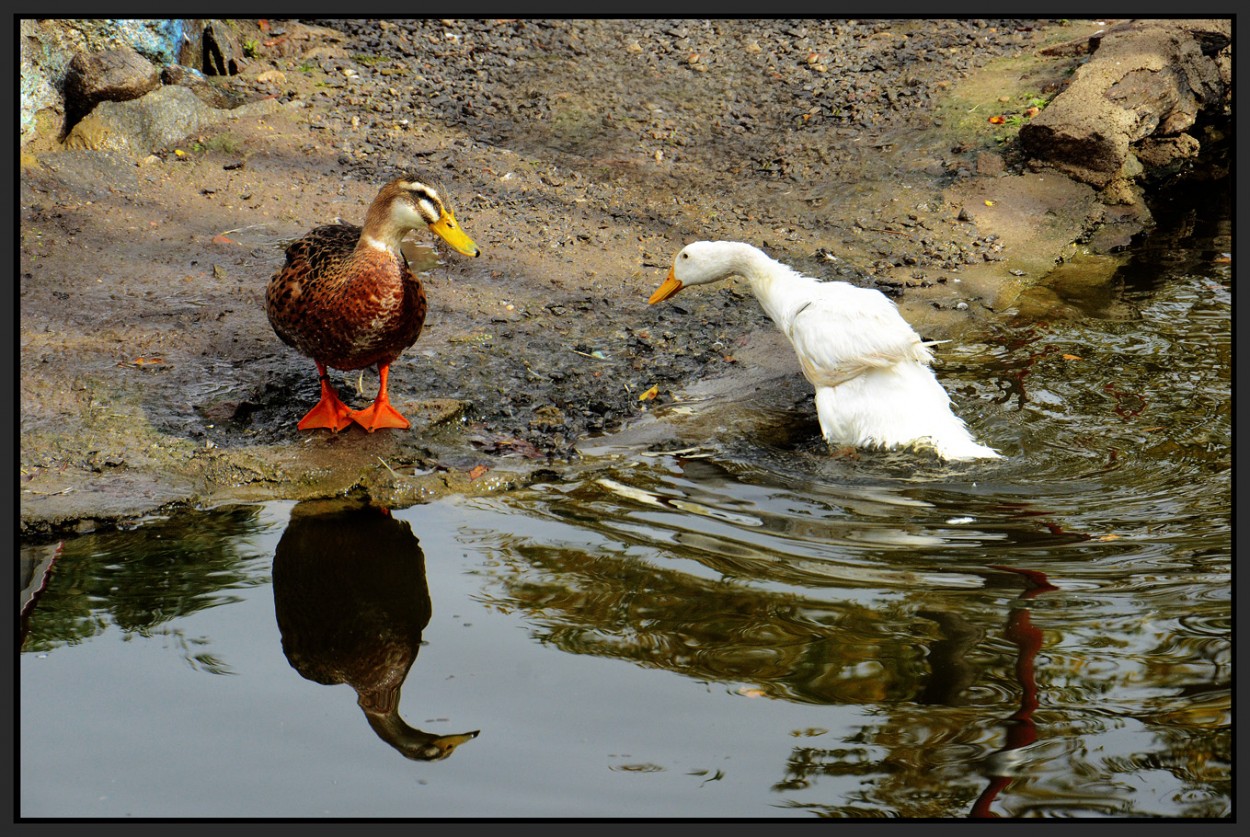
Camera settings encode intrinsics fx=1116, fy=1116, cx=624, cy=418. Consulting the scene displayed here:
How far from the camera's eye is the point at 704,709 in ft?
10.8

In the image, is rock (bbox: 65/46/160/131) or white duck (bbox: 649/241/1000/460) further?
rock (bbox: 65/46/160/131)

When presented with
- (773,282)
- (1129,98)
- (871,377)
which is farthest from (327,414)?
(1129,98)

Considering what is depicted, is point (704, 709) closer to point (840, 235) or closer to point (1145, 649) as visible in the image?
point (1145, 649)

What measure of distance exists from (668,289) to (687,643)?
9.85 ft

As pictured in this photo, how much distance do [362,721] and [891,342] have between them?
2923 mm

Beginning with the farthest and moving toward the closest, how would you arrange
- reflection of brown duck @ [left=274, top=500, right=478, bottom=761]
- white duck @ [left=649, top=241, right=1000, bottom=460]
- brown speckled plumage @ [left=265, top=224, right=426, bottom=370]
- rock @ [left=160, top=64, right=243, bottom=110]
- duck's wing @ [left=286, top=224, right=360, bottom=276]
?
1. rock @ [left=160, top=64, right=243, bottom=110]
2. white duck @ [left=649, top=241, right=1000, bottom=460]
3. duck's wing @ [left=286, top=224, right=360, bottom=276]
4. brown speckled plumage @ [left=265, top=224, right=426, bottom=370]
5. reflection of brown duck @ [left=274, top=500, right=478, bottom=761]

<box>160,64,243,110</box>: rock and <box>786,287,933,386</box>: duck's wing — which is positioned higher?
<box>160,64,243,110</box>: rock

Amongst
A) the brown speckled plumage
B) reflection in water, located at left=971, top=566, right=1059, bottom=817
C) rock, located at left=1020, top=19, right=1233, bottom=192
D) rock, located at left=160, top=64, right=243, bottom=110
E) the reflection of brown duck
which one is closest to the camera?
reflection in water, located at left=971, top=566, right=1059, bottom=817

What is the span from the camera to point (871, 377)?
516cm

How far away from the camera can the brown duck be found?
4637 mm

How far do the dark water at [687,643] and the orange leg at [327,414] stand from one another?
1.79ft

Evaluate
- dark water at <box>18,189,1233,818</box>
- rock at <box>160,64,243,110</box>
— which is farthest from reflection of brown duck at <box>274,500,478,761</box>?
rock at <box>160,64,243,110</box>

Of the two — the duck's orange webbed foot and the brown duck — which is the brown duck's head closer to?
the brown duck

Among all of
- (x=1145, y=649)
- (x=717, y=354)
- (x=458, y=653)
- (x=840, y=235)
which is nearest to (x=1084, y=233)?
(x=840, y=235)
